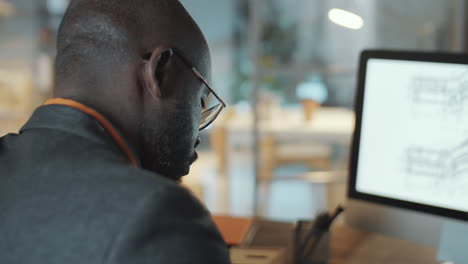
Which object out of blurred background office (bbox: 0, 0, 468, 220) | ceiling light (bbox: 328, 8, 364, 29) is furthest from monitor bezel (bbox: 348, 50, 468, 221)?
blurred background office (bbox: 0, 0, 468, 220)

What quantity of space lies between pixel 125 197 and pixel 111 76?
0.21m

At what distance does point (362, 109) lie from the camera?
1479mm

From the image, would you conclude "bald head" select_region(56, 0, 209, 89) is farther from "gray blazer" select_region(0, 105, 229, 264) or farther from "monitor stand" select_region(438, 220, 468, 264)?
"monitor stand" select_region(438, 220, 468, 264)

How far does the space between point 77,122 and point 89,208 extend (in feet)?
0.47

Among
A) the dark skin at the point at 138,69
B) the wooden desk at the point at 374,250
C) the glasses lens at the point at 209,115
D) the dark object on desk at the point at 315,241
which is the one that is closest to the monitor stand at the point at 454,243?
the wooden desk at the point at 374,250

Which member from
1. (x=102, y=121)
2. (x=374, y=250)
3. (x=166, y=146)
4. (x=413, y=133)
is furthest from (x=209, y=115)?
(x=374, y=250)

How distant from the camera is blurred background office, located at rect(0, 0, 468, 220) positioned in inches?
138

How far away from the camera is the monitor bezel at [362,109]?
1.36 m

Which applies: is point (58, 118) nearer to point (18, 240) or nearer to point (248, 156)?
point (18, 240)

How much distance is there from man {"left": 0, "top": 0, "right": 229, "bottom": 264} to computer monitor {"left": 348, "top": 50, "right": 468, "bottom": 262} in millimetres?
593

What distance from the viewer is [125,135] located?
843 mm

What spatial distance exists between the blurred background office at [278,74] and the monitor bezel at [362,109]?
206cm

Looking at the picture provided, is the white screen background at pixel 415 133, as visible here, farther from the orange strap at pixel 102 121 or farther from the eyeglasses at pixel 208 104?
the orange strap at pixel 102 121

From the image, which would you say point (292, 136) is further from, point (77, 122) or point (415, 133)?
point (77, 122)
